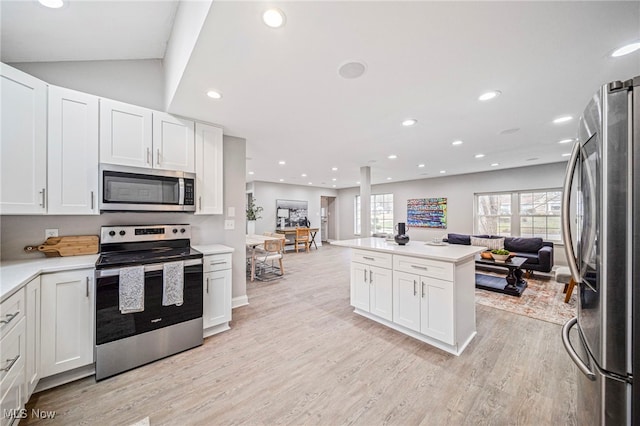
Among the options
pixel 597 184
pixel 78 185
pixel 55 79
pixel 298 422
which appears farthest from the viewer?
pixel 55 79

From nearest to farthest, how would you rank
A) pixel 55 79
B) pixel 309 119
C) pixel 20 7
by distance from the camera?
pixel 20 7, pixel 55 79, pixel 309 119

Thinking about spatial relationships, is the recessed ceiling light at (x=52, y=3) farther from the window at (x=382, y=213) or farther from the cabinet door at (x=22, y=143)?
the window at (x=382, y=213)

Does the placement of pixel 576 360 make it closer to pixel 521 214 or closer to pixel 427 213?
pixel 521 214

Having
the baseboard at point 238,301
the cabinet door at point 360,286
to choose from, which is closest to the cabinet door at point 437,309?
the cabinet door at point 360,286

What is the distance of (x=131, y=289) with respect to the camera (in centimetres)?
195

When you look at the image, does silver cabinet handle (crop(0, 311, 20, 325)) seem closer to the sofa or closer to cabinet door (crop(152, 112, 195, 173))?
cabinet door (crop(152, 112, 195, 173))

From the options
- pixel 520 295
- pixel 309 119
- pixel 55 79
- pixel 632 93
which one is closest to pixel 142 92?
pixel 55 79

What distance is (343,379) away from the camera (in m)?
1.93

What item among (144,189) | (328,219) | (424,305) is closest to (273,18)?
(144,189)

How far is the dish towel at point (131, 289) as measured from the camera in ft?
6.32

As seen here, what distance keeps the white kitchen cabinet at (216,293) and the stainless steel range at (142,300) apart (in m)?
0.19

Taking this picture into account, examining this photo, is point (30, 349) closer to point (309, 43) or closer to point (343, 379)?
point (343, 379)

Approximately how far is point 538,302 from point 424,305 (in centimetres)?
256

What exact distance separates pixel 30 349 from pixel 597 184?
3273 mm
